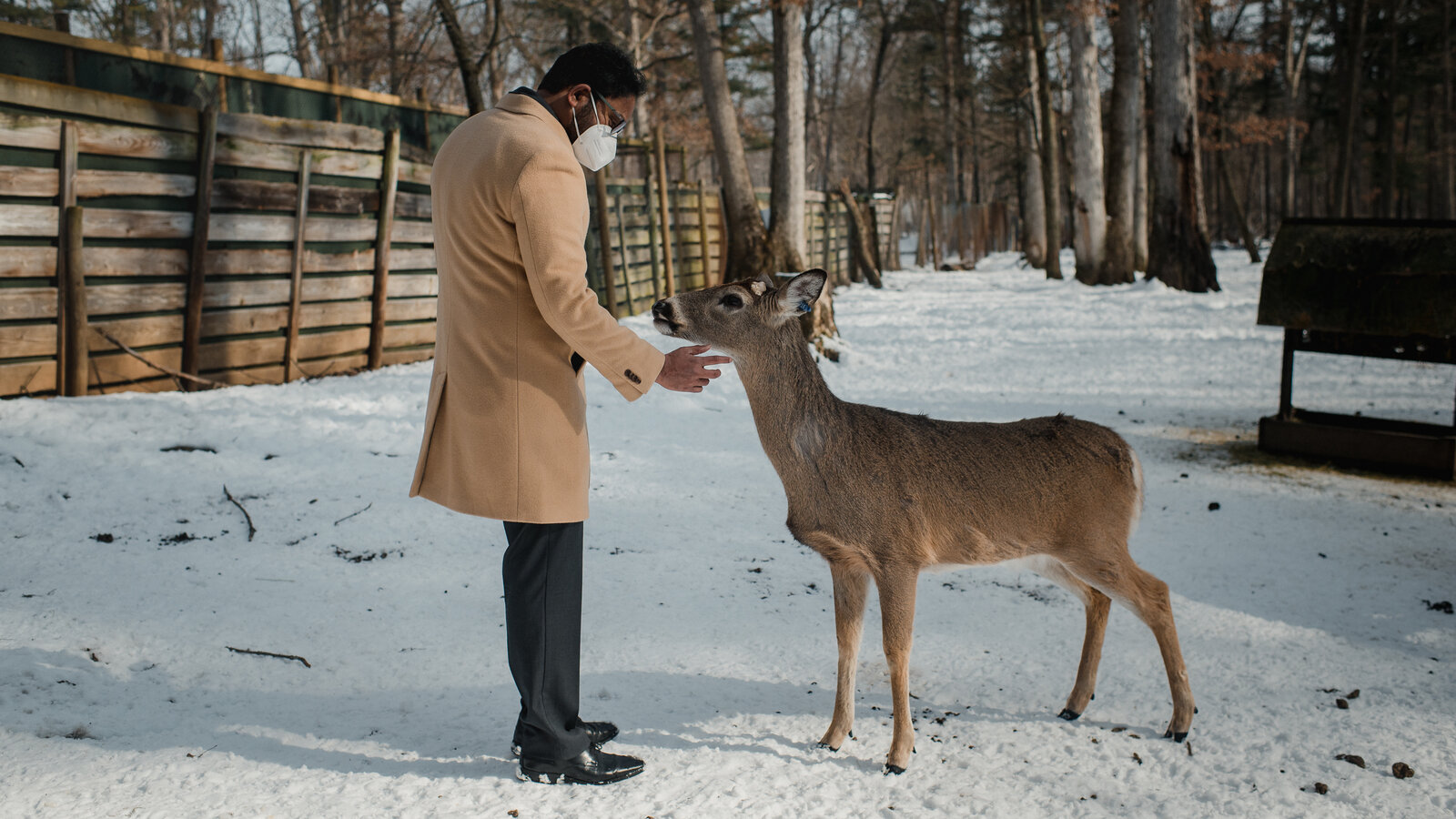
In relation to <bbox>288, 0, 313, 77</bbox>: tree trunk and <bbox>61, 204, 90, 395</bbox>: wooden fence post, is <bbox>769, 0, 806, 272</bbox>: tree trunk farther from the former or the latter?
<bbox>288, 0, 313, 77</bbox>: tree trunk

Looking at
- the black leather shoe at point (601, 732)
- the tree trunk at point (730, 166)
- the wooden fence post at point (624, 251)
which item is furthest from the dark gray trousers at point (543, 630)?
the wooden fence post at point (624, 251)

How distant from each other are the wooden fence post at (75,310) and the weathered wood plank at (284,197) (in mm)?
1146

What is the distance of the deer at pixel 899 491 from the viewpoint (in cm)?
346

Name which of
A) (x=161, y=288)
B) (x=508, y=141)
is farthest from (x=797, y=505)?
(x=161, y=288)

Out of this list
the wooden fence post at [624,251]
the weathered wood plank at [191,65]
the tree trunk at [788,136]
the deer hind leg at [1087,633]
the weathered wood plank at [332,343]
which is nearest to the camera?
the deer hind leg at [1087,633]

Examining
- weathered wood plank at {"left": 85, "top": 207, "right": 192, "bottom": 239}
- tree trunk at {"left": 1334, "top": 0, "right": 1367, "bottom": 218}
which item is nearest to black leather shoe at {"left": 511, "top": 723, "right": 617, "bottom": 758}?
weathered wood plank at {"left": 85, "top": 207, "right": 192, "bottom": 239}

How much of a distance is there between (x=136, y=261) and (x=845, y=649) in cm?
643

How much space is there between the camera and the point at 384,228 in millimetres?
9273

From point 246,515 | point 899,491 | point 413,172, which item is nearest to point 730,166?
point 413,172

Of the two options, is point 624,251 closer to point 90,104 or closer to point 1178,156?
point 90,104

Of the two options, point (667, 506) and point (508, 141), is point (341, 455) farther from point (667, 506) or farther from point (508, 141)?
point (508, 141)

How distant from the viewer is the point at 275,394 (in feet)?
25.6

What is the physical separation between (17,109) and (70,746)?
210 inches

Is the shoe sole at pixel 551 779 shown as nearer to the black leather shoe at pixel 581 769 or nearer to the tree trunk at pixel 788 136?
the black leather shoe at pixel 581 769
